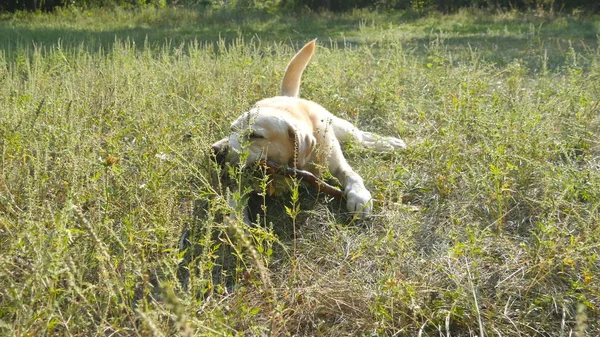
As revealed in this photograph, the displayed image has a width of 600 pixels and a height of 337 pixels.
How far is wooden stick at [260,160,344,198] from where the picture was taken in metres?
2.78

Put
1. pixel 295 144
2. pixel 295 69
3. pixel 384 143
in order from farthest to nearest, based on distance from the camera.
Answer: pixel 295 69, pixel 384 143, pixel 295 144

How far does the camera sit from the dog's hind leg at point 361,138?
3500mm

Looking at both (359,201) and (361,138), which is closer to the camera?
(359,201)

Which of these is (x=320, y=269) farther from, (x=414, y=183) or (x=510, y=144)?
(x=510, y=144)

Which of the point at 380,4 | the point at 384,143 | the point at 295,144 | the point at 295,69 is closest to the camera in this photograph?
the point at 295,144

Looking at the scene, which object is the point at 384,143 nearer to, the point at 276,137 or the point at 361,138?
the point at 361,138

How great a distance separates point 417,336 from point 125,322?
104 cm

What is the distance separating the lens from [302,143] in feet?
9.61

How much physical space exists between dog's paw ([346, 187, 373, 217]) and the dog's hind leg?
681 mm

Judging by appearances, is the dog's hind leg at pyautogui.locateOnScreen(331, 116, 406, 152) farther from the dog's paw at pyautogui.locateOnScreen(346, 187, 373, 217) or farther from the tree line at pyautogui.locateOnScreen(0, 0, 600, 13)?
the tree line at pyautogui.locateOnScreen(0, 0, 600, 13)

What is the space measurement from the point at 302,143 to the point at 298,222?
441mm

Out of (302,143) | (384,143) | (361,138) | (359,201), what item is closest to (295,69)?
(361,138)

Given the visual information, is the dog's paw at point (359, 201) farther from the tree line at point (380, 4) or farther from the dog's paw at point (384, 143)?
the tree line at point (380, 4)

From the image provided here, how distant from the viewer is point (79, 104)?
3.66 metres
